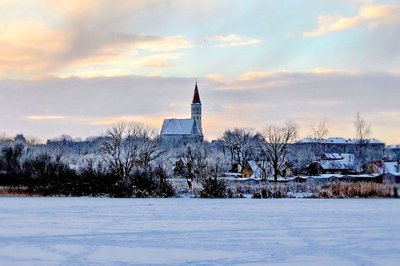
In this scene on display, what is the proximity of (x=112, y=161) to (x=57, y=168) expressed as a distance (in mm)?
6428

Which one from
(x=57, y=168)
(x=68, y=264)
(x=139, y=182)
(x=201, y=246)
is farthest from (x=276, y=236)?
(x=57, y=168)

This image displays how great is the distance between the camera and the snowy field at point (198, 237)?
41.2ft

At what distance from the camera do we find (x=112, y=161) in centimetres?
4703

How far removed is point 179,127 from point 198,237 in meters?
114

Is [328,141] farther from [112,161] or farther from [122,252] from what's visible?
[122,252]

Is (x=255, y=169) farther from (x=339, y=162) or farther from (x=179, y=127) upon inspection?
(x=179, y=127)

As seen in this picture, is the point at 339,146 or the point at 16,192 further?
the point at 339,146

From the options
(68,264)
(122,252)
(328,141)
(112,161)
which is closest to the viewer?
(68,264)

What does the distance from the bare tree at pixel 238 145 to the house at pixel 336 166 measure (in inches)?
440

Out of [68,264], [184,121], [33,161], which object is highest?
[184,121]

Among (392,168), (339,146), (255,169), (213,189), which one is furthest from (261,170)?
(339,146)

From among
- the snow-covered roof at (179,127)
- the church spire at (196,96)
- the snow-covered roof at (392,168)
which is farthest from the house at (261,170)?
the church spire at (196,96)

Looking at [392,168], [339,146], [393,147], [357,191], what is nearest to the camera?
[357,191]

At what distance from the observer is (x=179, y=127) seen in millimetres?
130000
